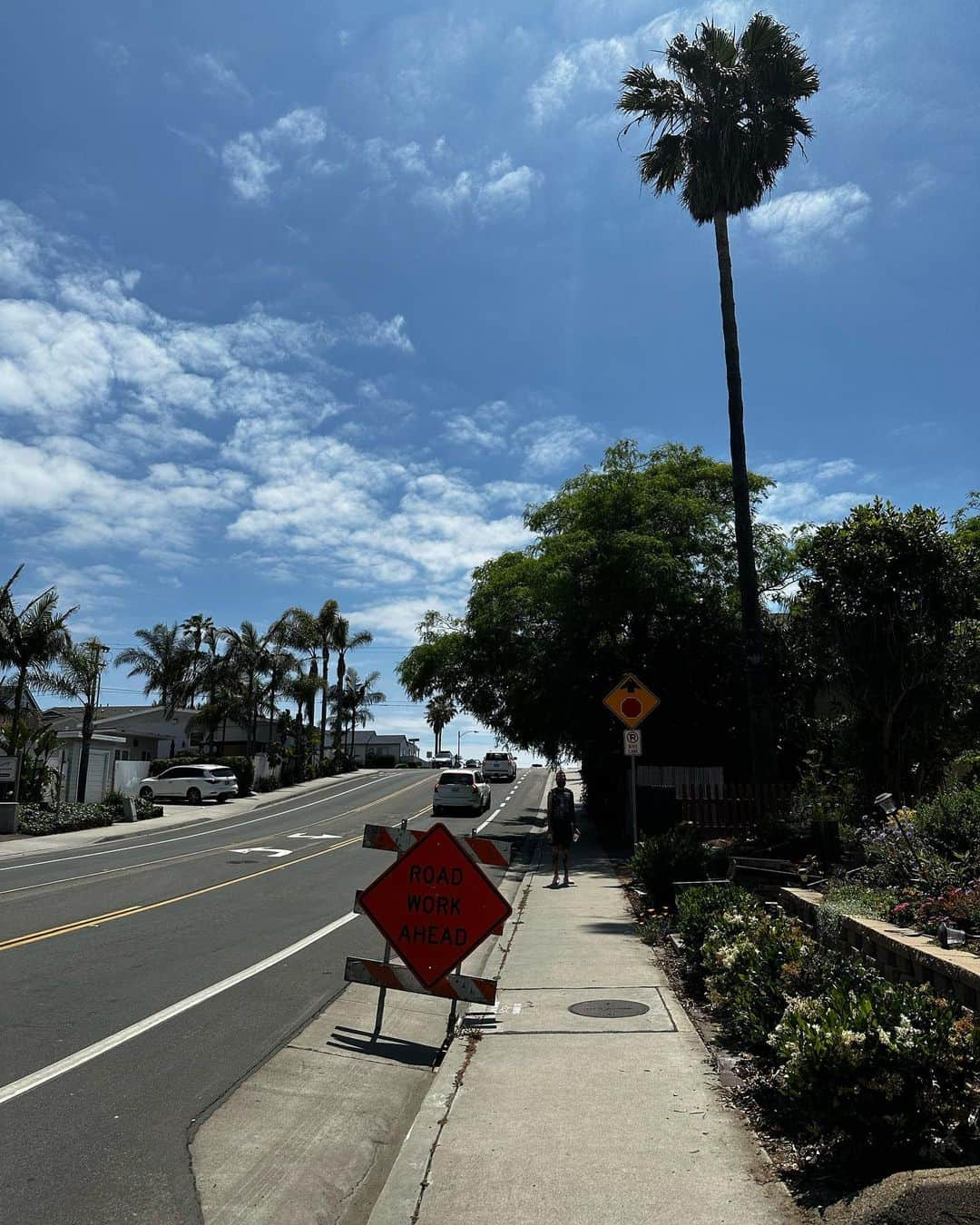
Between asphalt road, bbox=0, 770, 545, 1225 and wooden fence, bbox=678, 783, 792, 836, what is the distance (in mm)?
6157

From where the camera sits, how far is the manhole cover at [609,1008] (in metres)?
7.16

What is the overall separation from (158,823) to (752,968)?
30.2m

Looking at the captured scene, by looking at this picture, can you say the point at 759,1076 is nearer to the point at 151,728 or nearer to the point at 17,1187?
the point at 17,1187

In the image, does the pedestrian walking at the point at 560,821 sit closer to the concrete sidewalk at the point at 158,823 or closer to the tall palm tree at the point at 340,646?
the concrete sidewalk at the point at 158,823

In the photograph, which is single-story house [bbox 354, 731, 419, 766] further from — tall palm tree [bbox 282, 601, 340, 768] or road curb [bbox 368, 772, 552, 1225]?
road curb [bbox 368, 772, 552, 1225]

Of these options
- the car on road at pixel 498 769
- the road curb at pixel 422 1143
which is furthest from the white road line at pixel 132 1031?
the car on road at pixel 498 769

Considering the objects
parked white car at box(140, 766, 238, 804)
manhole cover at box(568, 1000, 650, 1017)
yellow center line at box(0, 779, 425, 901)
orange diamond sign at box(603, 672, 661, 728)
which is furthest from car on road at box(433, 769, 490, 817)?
manhole cover at box(568, 1000, 650, 1017)

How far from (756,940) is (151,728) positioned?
64.4 meters

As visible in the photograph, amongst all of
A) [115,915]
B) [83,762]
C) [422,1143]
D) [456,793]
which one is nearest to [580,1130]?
[422,1143]

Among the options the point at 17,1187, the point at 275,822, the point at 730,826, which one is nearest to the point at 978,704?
the point at 730,826

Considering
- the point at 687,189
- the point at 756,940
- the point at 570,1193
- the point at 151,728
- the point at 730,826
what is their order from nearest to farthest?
the point at 570,1193 → the point at 756,940 → the point at 730,826 → the point at 687,189 → the point at 151,728

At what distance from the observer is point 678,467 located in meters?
25.4

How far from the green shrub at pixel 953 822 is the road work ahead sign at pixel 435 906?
4065 millimetres

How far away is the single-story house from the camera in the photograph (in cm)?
10319
